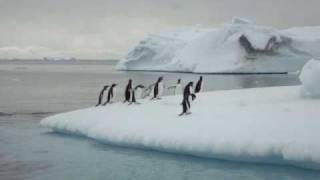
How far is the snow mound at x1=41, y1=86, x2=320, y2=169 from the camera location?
904cm

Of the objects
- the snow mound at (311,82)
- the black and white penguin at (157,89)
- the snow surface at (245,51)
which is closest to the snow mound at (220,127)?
the snow mound at (311,82)

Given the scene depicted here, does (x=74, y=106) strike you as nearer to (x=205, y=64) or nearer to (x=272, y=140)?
(x=272, y=140)

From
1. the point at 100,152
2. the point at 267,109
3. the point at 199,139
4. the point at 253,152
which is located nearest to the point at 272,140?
the point at 253,152

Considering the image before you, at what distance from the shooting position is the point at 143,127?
10984 mm

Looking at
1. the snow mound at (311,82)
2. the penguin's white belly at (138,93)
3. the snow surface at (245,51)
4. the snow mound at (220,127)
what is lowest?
the snow mound at (220,127)

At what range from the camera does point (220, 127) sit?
10.1m

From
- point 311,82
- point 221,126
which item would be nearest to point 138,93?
point 311,82

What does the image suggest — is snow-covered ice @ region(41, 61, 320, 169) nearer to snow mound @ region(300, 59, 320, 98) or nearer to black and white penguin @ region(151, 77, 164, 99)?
snow mound @ region(300, 59, 320, 98)

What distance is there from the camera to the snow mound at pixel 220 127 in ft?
29.7

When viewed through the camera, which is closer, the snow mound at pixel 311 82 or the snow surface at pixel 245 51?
the snow mound at pixel 311 82

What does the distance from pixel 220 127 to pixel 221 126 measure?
0.18 feet

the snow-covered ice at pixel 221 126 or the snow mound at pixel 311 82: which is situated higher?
the snow mound at pixel 311 82

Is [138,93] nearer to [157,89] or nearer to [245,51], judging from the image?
[157,89]

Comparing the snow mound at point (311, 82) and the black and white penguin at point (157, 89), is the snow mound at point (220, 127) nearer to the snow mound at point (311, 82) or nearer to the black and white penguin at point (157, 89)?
the snow mound at point (311, 82)
